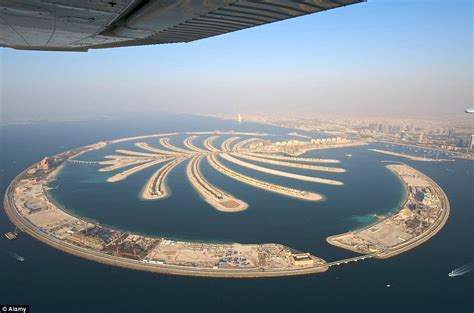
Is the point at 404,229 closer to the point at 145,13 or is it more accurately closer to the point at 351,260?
the point at 351,260

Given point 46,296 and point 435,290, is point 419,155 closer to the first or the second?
point 435,290

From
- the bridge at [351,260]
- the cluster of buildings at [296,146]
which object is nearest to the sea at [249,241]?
the bridge at [351,260]

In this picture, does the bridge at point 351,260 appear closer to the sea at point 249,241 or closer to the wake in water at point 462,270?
the sea at point 249,241

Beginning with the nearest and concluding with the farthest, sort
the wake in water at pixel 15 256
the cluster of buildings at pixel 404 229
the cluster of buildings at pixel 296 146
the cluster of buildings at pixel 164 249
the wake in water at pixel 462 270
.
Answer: the cluster of buildings at pixel 164 249 < the wake in water at pixel 462 270 < the wake in water at pixel 15 256 < the cluster of buildings at pixel 404 229 < the cluster of buildings at pixel 296 146

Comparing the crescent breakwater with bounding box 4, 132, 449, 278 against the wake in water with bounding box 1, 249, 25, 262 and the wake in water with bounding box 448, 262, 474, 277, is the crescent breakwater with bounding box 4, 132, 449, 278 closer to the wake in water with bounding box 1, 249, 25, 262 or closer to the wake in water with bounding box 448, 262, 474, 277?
the wake in water with bounding box 1, 249, 25, 262

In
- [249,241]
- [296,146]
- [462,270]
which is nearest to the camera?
[462,270]

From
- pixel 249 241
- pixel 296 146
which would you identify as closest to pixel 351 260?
pixel 249 241

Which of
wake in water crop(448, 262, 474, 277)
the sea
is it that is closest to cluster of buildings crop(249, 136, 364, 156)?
the sea
